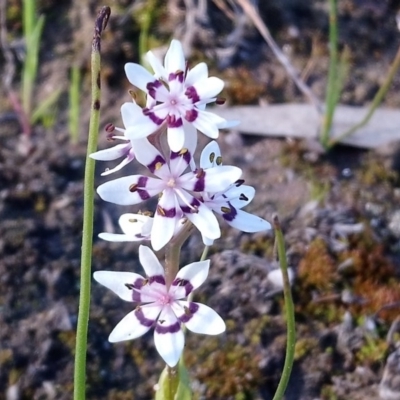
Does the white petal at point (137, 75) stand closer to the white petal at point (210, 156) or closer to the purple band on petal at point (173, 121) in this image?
the purple band on petal at point (173, 121)

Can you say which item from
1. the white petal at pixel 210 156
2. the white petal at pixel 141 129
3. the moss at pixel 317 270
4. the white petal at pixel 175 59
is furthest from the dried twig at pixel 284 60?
the white petal at pixel 141 129

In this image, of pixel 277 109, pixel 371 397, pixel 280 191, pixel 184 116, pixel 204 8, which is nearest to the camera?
pixel 184 116

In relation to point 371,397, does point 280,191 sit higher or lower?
higher

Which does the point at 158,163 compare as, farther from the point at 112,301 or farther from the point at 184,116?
the point at 112,301

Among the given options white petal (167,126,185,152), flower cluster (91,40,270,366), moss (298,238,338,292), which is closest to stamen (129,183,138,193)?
flower cluster (91,40,270,366)

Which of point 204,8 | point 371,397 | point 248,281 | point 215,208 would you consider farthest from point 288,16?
point 215,208

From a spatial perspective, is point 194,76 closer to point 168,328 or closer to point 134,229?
point 134,229
